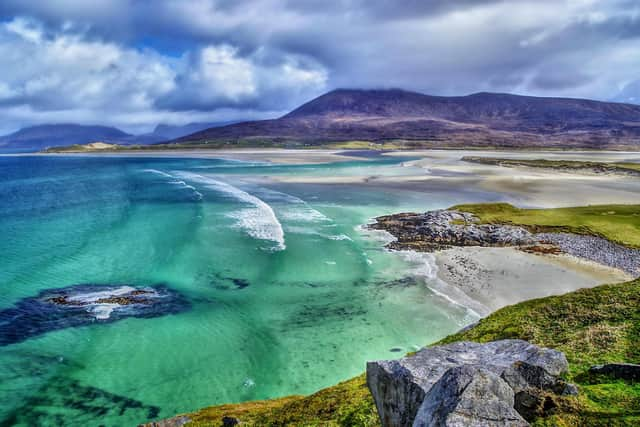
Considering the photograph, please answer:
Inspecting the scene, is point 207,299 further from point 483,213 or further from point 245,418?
point 483,213

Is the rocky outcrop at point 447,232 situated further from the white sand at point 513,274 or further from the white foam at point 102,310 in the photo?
the white foam at point 102,310

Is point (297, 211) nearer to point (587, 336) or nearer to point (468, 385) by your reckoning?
point (587, 336)

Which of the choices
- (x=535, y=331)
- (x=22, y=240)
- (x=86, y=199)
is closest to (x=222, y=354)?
(x=535, y=331)

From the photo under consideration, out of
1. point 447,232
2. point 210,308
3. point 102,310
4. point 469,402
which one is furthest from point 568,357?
point 447,232

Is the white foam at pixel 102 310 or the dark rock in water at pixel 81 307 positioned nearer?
the dark rock in water at pixel 81 307

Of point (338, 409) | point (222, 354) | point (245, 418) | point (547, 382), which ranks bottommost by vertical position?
point (222, 354)

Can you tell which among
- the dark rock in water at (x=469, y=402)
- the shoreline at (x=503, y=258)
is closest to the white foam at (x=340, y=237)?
the shoreline at (x=503, y=258)

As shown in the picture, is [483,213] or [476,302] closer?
[476,302]
